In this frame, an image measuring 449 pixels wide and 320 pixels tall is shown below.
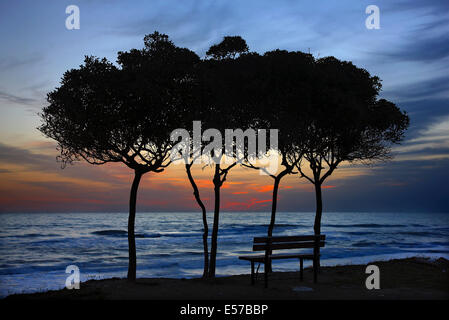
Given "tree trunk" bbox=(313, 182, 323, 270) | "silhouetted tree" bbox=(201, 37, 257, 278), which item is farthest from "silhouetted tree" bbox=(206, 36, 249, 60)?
"tree trunk" bbox=(313, 182, 323, 270)

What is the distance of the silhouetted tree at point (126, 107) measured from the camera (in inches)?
534

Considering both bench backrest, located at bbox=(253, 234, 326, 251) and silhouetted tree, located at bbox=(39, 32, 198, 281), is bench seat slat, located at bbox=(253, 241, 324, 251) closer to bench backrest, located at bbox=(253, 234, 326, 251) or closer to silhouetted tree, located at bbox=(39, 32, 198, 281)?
bench backrest, located at bbox=(253, 234, 326, 251)

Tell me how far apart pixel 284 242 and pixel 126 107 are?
6401 millimetres

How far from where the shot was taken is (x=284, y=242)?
1284cm

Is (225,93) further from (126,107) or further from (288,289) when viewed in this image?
(288,289)

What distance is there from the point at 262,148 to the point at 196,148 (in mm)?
2575

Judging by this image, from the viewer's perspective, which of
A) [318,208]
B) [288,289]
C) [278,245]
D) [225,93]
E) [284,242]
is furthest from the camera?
[318,208]

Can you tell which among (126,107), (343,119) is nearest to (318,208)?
(343,119)

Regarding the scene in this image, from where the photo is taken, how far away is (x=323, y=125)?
54.1 ft

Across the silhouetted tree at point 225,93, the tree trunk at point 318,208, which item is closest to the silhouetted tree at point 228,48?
the silhouetted tree at point 225,93

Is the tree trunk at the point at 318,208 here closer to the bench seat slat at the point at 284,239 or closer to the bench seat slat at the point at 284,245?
the bench seat slat at the point at 284,245

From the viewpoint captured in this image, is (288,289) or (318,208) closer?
(288,289)

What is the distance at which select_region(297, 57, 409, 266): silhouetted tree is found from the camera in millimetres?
15500

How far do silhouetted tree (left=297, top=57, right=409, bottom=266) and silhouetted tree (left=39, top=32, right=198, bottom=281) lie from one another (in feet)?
16.1
